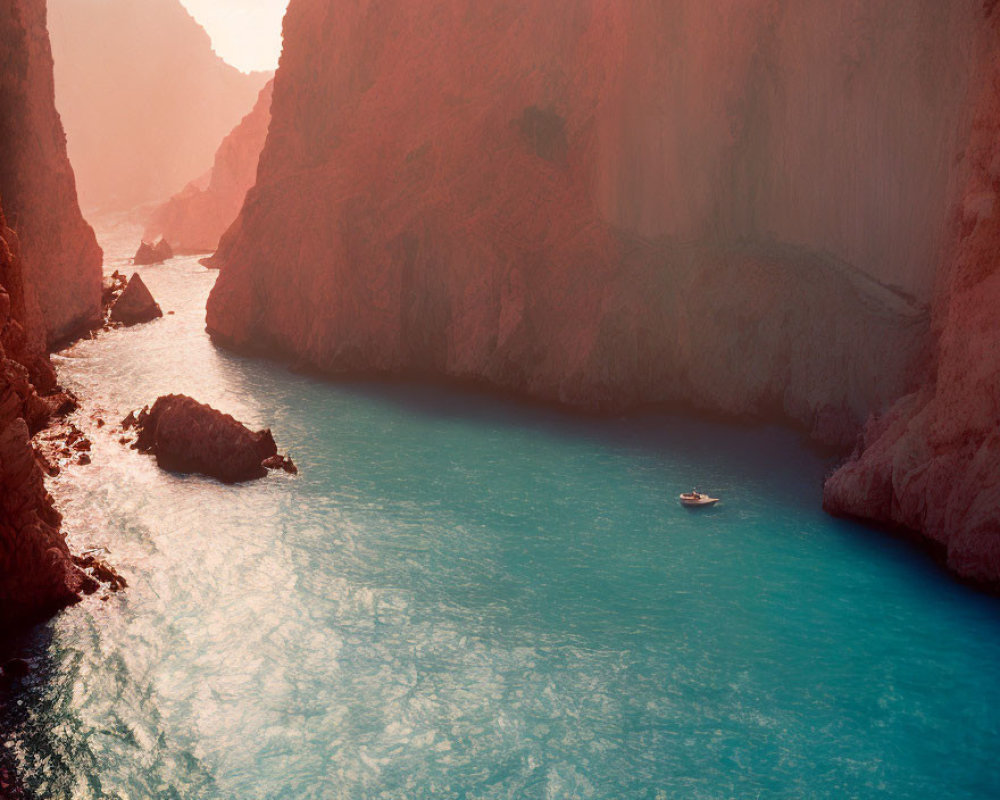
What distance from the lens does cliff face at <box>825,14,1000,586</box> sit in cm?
3222

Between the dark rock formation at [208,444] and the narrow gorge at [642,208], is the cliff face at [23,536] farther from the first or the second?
the narrow gorge at [642,208]

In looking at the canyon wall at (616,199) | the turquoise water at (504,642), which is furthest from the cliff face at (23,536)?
the canyon wall at (616,199)

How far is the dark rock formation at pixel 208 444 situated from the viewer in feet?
145

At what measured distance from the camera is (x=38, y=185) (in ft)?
210

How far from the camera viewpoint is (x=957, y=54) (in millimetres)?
40500

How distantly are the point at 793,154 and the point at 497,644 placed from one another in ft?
112

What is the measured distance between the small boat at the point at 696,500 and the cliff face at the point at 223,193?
385ft

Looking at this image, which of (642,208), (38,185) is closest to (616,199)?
(642,208)

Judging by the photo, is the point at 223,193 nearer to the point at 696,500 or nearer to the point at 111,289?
the point at 111,289

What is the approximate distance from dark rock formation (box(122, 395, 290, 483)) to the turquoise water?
3.46 feet

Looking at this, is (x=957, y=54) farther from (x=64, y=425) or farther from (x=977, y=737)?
(x=64, y=425)

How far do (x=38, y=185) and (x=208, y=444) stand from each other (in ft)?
104

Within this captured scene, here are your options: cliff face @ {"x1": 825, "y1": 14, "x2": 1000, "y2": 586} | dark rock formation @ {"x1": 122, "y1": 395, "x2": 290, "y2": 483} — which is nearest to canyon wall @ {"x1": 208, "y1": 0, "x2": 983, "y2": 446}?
cliff face @ {"x1": 825, "y1": 14, "x2": 1000, "y2": 586}

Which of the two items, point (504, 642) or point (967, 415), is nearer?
point (504, 642)
